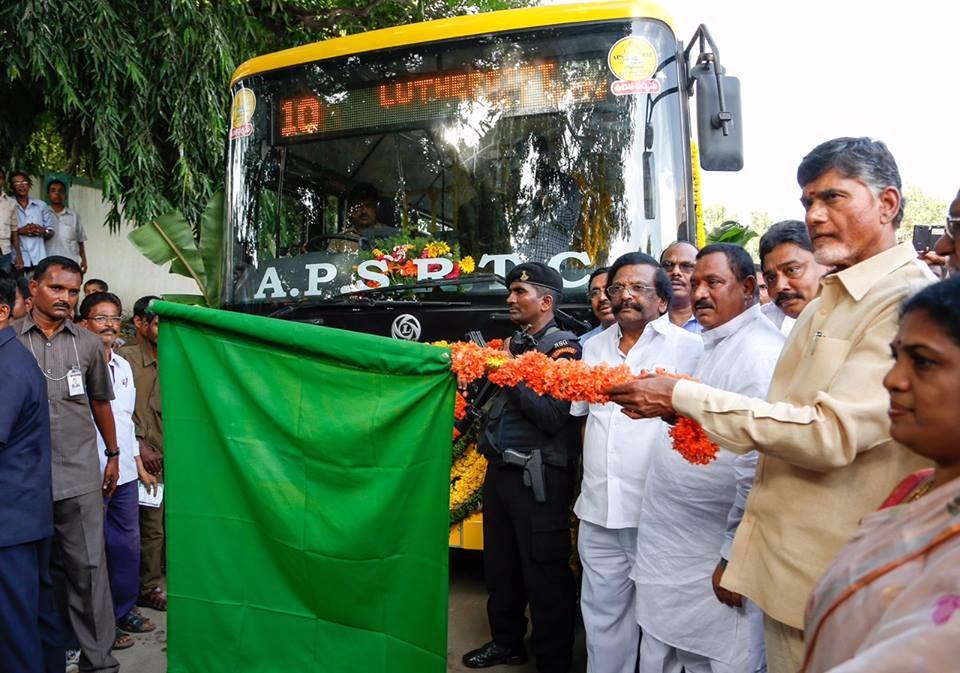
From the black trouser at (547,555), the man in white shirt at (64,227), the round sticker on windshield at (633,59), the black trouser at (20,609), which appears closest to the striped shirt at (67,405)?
the black trouser at (20,609)

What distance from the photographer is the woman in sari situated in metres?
1.00

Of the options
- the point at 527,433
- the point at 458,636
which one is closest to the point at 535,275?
the point at 527,433

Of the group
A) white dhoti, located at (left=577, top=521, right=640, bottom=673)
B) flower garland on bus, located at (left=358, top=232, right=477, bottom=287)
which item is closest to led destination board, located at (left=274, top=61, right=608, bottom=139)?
flower garland on bus, located at (left=358, top=232, right=477, bottom=287)

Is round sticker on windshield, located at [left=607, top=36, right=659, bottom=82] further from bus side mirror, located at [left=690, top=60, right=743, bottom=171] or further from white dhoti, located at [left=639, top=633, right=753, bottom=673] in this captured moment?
white dhoti, located at [left=639, top=633, right=753, bottom=673]

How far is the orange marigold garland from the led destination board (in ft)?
6.38

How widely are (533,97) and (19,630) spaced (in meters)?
3.50

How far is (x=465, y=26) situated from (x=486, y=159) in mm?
789

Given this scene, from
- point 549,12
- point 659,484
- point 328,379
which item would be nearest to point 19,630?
point 328,379

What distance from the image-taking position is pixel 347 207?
470cm

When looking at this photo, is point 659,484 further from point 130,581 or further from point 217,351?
point 130,581

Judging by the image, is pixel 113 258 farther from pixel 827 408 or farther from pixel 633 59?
pixel 827 408

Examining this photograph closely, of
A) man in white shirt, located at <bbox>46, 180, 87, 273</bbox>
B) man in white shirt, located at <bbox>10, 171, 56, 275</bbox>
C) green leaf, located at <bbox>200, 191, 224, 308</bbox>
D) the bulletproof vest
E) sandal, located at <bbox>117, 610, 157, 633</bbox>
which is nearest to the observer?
the bulletproof vest

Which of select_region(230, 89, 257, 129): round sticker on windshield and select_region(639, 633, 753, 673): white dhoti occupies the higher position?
select_region(230, 89, 257, 129): round sticker on windshield

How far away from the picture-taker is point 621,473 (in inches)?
134
